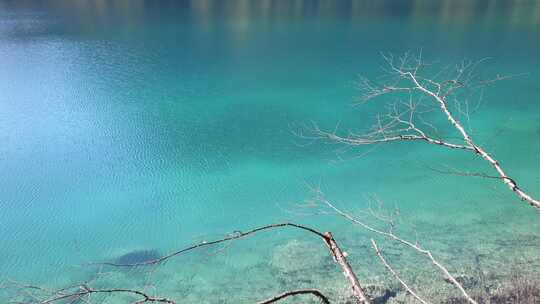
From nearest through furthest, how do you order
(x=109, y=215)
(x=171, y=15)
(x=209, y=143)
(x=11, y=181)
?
(x=109, y=215) → (x=11, y=181) → (x=209, y=143) → (x=171, y=15)

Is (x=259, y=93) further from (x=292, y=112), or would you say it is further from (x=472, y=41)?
(x=472, y=41)

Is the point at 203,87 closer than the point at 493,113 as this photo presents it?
No

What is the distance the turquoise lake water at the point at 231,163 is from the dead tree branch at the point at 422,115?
17.8 inches

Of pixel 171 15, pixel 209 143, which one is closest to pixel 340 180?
pixel 209 143

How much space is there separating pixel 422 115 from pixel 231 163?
171 inches

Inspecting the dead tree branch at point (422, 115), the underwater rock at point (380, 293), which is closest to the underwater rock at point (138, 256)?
the underwater rock at point (380, 293)

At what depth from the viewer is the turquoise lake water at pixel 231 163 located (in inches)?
203

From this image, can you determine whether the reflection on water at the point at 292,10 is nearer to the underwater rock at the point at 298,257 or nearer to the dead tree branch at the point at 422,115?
the dead tree branch at the point at 422,115

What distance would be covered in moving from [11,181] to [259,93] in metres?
5.76

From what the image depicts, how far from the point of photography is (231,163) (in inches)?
298

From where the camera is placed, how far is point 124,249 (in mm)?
5539

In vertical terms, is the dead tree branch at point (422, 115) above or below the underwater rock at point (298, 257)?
Answer: above

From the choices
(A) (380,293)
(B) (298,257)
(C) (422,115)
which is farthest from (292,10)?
(A) (380,293)

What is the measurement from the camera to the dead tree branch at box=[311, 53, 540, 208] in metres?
2.25
